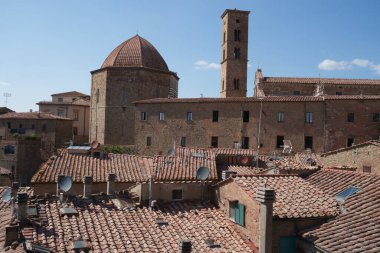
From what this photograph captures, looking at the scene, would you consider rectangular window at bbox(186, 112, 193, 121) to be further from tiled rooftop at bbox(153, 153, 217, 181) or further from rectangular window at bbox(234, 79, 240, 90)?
tiled rooftop at bbox(153, 153, 217, 181)

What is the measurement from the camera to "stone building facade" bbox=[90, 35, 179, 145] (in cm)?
4303

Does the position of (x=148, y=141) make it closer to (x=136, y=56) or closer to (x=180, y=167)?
(x=136, y=56)

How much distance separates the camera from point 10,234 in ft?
35.6

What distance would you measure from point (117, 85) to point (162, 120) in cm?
905

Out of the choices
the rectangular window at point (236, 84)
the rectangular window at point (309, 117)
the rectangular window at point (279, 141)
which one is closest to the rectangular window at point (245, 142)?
the rectangular window at point (279, 141)

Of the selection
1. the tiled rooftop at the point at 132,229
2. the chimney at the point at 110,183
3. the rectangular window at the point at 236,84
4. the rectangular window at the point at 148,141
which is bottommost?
the tiled rooftop at the point at 132,229

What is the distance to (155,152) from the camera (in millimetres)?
38031

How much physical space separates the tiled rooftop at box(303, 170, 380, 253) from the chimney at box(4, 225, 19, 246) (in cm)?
839

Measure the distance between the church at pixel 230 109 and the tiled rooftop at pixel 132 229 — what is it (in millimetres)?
20621

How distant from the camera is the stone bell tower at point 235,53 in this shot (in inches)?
1868

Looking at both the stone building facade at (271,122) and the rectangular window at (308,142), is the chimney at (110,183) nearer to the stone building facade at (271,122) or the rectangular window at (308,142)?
Answer: the stone building facade at (271,122)

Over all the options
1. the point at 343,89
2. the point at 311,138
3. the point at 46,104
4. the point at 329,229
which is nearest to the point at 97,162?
the point at 329,229

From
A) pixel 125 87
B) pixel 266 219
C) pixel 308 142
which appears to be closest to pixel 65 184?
pixel 266 219

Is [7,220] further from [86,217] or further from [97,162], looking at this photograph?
[97,162]
